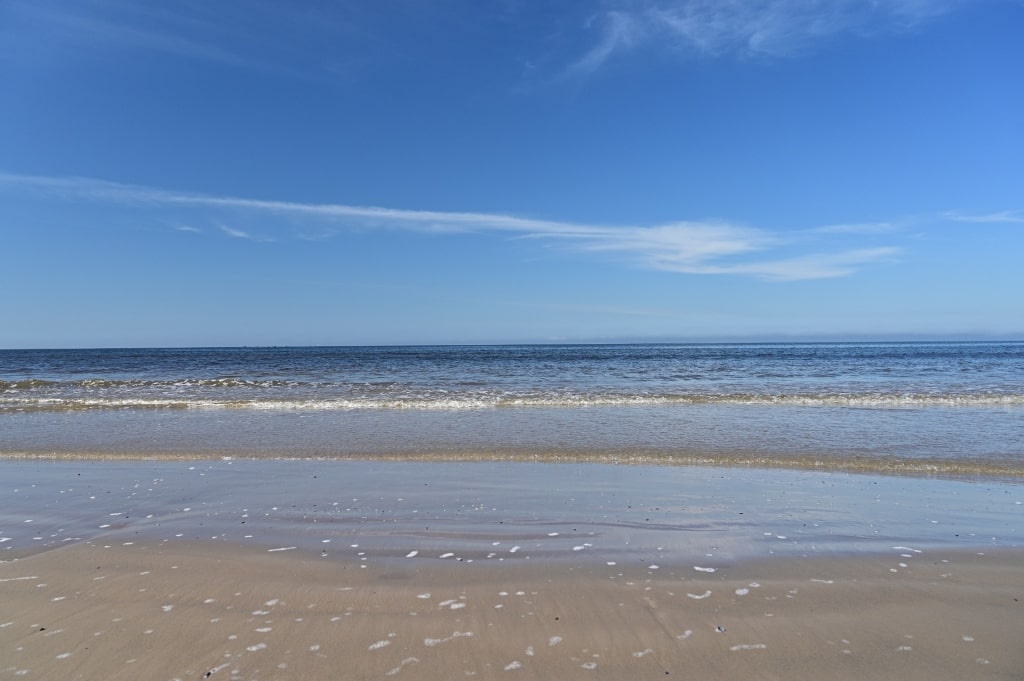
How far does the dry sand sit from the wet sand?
0.02 m

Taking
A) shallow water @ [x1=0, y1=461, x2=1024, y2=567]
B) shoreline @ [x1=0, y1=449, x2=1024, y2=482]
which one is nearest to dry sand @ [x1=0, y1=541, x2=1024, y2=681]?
shallow water @ [x1=0, y1=461, x2=1024, y2=567]

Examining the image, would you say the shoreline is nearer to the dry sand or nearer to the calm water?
the calm water

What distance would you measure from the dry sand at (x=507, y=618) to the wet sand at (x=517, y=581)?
0.07 ft

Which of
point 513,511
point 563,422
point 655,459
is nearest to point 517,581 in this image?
point 513,511

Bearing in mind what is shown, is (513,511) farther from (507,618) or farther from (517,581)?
(507,618)

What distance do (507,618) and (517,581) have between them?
2.35ft

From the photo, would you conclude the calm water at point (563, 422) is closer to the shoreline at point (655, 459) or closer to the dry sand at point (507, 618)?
the shoreline at point (655, 459)

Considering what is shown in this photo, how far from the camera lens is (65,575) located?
18.7ft

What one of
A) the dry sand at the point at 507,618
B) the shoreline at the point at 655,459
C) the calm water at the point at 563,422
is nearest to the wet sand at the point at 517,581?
the dry sand at the point at 507,618

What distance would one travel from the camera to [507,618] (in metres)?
4.65

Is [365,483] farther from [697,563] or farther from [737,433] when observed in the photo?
[737,433]

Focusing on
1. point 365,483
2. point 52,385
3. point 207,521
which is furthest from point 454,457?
point 52,385

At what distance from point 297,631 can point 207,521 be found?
146 inches

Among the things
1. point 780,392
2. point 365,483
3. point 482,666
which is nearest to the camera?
point 482,666
